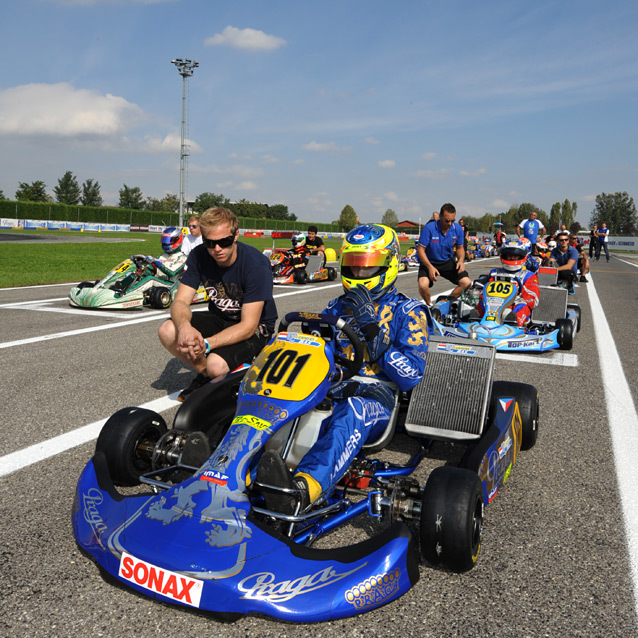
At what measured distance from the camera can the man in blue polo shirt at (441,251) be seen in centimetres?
874

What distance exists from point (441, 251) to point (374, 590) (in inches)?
279

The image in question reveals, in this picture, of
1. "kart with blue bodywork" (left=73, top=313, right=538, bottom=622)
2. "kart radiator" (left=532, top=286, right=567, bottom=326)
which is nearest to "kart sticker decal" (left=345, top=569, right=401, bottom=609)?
"kart with blue bodywork" (left=73, top=313, right=538, bottom=622)

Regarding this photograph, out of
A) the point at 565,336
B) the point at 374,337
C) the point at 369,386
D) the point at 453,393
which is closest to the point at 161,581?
the point at 369,386

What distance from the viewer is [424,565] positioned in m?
2.56

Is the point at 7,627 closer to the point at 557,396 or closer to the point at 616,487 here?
the point at 616,487

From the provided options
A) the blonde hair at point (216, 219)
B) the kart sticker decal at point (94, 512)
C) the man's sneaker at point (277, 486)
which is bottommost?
the kart sticker decal at point (94, 512)

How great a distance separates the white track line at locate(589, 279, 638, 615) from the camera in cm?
288

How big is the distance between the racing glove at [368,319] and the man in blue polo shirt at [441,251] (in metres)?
5.28

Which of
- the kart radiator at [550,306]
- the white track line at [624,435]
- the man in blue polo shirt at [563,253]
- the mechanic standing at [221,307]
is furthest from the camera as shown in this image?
the man in blue polo shirt at [563,253]

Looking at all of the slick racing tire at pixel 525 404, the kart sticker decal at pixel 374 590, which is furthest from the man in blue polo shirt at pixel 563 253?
the kart sticker decal at pixel 374 590

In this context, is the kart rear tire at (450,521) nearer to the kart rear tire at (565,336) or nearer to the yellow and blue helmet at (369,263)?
the yellow and blue helmet at (369,263)

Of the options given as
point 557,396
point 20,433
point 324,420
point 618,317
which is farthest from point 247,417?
point 618,317

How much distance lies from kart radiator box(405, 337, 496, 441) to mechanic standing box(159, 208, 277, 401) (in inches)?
48.8

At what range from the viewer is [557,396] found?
207 inches
